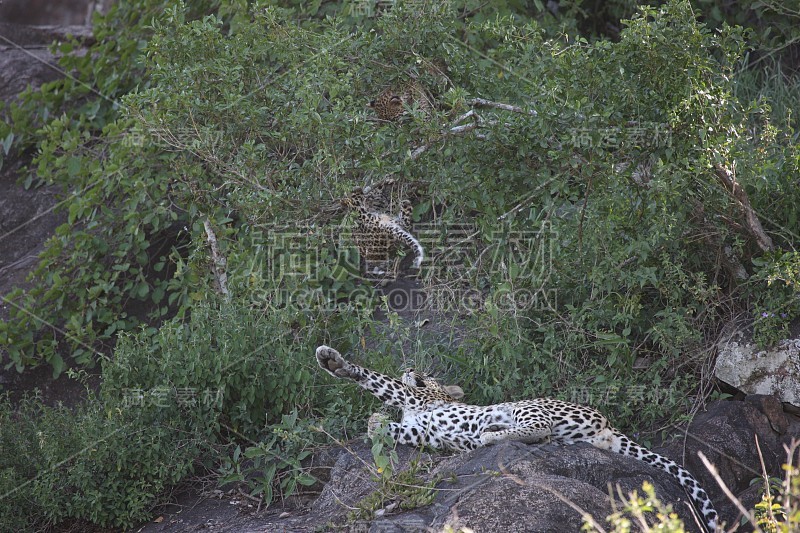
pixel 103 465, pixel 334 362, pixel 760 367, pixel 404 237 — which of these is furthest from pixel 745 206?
pixel 103 465

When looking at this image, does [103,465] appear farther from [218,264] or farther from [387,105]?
[387,105]

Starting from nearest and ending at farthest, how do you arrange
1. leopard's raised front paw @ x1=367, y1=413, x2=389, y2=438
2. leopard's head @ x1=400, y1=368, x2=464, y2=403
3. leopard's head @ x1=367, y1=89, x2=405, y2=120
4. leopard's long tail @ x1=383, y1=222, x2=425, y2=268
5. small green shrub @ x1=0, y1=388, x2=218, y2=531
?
1. leopard's raised front paw @ x1=367, y1=413, x2=389, y2=438
2. small green shrub @ x1=0, y1=388, x2=218, y2=531
3. leopard's head @ x1=400, y1=368, x2=464, y2=403
4. leopard's long tail @ x1=383, y1=222, x2=425, y2=268
5. leopard's head @ x1=367, y1=89, x2=405, y2=120

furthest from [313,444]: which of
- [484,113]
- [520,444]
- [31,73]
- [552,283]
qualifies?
[31,73]

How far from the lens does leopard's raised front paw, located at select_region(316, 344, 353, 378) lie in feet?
19.9

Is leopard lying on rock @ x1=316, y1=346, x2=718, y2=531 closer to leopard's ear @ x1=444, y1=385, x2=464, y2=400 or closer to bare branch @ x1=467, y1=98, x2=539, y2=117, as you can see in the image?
leopard's ear @ x1=444, y1=385, x2=464, y2=400

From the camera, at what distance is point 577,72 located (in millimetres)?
6023

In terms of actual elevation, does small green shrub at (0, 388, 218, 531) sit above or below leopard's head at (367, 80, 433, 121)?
below

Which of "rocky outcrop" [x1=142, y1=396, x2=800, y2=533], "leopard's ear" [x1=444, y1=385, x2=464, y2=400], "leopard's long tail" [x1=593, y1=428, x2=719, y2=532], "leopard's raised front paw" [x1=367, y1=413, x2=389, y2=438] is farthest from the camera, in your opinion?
"leopard's ear" [x1=444, y1=385, x2=464, y2=400]

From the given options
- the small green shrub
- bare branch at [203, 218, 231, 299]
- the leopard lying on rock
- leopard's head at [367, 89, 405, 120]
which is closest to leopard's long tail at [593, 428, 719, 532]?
the leopard lying on rock

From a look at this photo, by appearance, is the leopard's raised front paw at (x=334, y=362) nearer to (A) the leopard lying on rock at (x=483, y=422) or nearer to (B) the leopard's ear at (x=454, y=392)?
(A) the leopard lying on rock at (x=483, y=422)

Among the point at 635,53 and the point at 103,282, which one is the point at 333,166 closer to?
the point at 635,53

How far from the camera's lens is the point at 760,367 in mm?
5996

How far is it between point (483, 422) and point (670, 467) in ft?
3.55

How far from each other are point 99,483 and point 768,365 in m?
4.28
